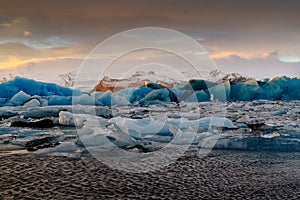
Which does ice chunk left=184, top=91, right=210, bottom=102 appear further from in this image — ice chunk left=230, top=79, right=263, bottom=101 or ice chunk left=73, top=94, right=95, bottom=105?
ice chunk left=73, top=94, right=95, bottom=105

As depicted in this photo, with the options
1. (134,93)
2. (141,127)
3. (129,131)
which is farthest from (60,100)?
(129,131)

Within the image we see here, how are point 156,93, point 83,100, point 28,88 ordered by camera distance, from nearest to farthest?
point 83,100 < point 28,88 < point 156,93

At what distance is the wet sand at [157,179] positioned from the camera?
3.87 metres

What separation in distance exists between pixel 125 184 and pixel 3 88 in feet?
64.0

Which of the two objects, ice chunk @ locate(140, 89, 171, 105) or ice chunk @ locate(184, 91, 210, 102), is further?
ice chunk @ locate(184, 91, 210, 102)

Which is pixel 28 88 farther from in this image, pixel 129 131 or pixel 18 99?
pixel 129 131

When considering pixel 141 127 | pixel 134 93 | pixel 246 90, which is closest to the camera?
pixel 141 127

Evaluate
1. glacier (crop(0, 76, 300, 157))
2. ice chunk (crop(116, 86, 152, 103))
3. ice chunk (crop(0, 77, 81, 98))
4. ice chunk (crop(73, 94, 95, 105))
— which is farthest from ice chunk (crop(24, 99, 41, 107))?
ice chunk (crop(116, 86, 152, 103))

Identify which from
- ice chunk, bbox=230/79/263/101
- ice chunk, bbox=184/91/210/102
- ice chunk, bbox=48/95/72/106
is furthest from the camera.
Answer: ice chunk, bbox=230/79/263/101

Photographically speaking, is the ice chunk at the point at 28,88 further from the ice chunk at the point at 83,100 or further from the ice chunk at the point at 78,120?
the ice chunk at the point at 78,120

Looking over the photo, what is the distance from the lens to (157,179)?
455 centimetres

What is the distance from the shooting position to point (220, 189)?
408 centimetres

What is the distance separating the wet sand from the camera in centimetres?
387

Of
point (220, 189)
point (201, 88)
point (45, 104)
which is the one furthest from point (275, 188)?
point (201, 88)
